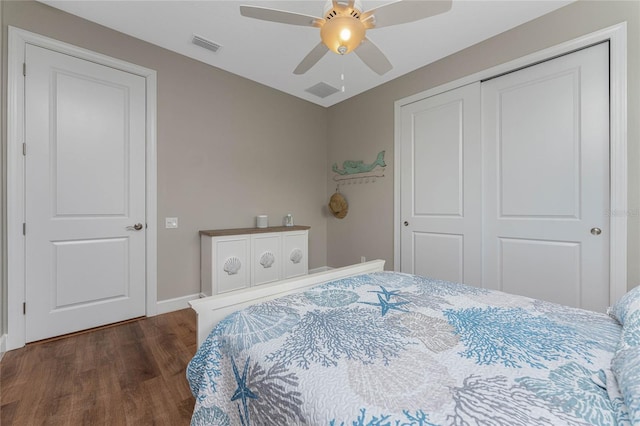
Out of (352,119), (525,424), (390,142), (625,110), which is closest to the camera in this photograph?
(525,424)

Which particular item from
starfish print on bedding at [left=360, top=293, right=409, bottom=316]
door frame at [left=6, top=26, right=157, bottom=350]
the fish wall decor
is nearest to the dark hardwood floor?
door frame at [left=6, top=26, right=157, bottom=350]

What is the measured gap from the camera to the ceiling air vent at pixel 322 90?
11.0ft

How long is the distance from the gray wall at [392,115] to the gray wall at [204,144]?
609mm

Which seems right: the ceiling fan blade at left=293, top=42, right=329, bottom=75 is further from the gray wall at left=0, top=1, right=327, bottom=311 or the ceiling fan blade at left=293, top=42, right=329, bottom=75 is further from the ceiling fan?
the gray wall at left=0, top=1, right=327, bottom=311

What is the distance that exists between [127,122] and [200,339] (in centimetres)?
227

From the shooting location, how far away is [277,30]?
2307 millimetres

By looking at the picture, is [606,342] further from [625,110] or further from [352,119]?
[352,119]

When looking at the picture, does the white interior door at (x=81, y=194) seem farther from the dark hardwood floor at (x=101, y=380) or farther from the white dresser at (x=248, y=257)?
the white dresser at (x=248, y=257)

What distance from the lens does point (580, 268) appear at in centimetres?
203

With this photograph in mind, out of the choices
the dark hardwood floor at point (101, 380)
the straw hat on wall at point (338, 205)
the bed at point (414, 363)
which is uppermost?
A: the straw hat on wall at point (338, 205)

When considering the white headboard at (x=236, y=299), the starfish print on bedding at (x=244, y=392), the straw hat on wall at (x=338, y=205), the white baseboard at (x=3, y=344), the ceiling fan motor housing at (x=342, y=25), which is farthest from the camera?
the straw hat on wall at (x=338, y=205)

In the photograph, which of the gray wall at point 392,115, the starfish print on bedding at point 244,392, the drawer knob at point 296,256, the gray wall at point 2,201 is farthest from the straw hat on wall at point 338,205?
the gray wall at point 2,201

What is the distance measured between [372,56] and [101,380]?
276cm

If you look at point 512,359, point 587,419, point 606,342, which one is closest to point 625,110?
point 606,342
